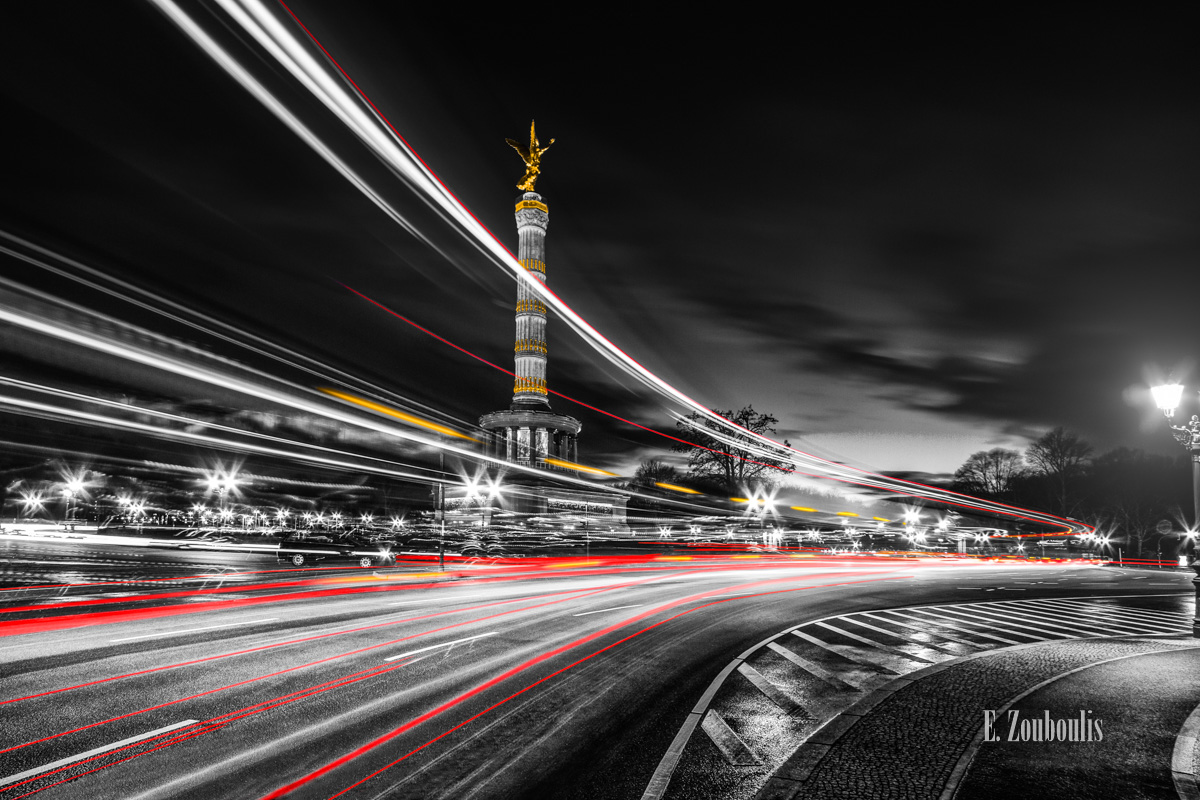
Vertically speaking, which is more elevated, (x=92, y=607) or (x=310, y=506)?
(x=310, y=506)

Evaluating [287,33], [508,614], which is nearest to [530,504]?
[508,614]

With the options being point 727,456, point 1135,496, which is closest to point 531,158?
point 727,456

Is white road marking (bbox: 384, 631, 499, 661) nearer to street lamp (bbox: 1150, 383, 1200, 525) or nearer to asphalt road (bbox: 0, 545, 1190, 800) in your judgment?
asphalt road (bbox: 0, 545, 1190, 800)

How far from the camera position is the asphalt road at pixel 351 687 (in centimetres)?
493

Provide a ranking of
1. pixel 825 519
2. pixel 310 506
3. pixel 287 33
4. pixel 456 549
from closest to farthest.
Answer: pixel 287 33 → pixel 310 506 → pixel 456 549 → pixel 825 519

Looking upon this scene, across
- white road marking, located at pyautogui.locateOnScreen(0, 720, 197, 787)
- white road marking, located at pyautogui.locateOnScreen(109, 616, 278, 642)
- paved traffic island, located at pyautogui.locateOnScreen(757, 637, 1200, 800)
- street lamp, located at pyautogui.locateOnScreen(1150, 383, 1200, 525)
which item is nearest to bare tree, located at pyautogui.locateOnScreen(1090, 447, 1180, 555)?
street lamp, located at pyautogui.locateOnScreen(1150, 383, 1200, 525)

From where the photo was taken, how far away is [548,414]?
64562 mm

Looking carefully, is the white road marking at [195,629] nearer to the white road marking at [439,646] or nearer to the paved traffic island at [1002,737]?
the white road marking at [439,646]

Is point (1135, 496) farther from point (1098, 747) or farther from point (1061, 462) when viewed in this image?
point (1098, 747)

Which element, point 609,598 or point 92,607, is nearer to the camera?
point 92,607

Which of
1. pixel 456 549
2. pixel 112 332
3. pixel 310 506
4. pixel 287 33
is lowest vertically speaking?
Answer: pixel 456 549

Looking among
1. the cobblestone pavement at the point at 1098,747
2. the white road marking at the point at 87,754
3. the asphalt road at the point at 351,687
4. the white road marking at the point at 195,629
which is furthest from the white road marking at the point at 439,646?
the cobblestone pavement at the point at 1098,747

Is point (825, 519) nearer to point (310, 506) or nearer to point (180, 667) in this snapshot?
point (310, 506)

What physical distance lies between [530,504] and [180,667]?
2834 centimetres
